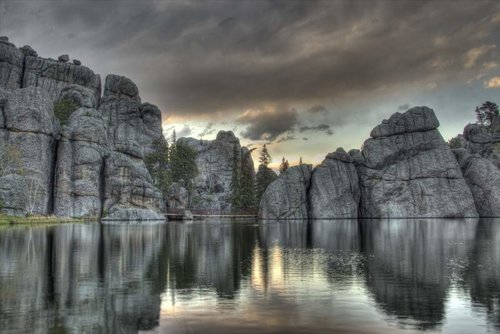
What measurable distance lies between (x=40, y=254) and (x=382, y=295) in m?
22.9

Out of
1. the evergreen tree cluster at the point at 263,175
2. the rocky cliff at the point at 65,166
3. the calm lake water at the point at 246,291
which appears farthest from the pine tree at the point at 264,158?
the calm lake water at the point at 246,291

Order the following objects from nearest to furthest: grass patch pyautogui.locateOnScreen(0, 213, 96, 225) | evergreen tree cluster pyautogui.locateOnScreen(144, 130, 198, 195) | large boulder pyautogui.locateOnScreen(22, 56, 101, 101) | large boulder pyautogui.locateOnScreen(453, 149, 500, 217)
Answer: grass patch pyautogui.locateOnScreen(0, 213, 96, 225), large boulder pyautogui.locateOnScreen(453, 149, 500, 217), large boulder pyautogui.locateOnScreen(22, 56, 101, 101), evergreen tree cluster pyautogui.locateOnScreen(144, 130, 198, 195)

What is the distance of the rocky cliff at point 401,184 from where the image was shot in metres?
113

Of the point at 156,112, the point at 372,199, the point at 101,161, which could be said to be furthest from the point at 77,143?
the point at 372,199

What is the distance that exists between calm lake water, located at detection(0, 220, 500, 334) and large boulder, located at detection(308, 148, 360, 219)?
78.9m

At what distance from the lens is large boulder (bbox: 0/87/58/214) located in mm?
78312

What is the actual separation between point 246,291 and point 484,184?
108840 millimetres

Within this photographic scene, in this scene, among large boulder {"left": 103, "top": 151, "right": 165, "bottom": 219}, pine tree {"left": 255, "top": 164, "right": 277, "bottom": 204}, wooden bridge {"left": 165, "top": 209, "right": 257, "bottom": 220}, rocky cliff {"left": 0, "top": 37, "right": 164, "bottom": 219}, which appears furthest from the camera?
pine tree {"left": 255, "top": 164, "right": 277, "bottom": 204}

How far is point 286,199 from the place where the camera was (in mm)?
112812

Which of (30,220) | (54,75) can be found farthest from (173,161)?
(30,220)

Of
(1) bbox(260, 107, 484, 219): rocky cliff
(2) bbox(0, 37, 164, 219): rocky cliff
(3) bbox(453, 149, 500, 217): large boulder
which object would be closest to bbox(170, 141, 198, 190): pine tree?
(2) bbox(0, 37, 164, 219): rocky cliff

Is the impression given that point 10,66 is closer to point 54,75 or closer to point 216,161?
point 54,75

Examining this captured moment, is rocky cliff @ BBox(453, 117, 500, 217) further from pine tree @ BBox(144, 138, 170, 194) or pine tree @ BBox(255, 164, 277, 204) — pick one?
pine tree @ BBox(144, 138, 170, 194)

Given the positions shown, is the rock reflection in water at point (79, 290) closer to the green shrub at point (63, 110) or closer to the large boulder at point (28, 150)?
the large boulder at point (28, 150)
